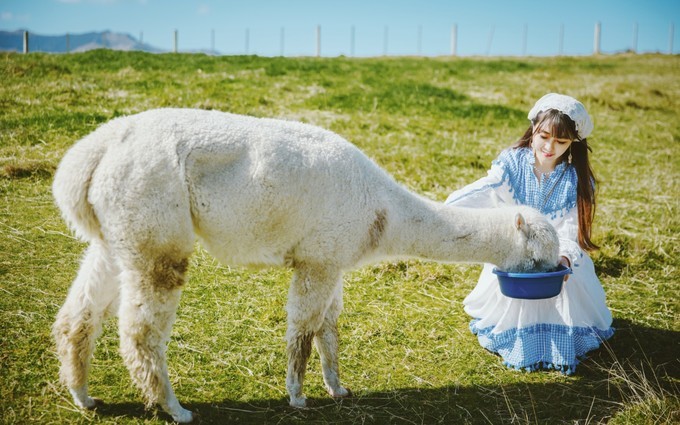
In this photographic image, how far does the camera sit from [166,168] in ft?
9.96

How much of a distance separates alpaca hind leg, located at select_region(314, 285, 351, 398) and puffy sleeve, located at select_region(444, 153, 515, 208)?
1188 mm

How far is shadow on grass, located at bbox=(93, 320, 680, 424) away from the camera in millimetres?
3531

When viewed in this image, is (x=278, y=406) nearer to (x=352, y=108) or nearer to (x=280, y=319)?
(x=280, y=319)

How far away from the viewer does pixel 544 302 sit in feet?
14.5

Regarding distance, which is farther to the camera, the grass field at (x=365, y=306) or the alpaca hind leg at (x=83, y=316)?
the grass field at (x=365, y=306)

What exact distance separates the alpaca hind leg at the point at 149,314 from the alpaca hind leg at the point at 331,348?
108cm

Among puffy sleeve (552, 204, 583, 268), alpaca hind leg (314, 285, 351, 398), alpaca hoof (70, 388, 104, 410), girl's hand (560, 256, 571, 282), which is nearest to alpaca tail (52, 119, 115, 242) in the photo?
alpaca hoof (70, 388, 104, 410)

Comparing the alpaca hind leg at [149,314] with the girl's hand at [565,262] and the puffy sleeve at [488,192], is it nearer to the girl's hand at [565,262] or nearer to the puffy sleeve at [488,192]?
the puffy sleeve at [488,192]

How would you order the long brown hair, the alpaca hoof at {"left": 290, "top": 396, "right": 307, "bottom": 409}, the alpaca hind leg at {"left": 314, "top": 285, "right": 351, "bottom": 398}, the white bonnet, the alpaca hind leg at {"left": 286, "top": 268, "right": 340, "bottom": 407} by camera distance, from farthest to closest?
the long brown hair
the white bonnet
the alpaca hind leg at {"left": 314, "top": 285, "right": 351, "bottom": 398}
the alpaca hoof at {"left": 290, "top": 396, "right": 307, "bottom": 409}
the alpaca hind leg at {"left": 286, "top": 268, "right": 340, "bottom": 407}

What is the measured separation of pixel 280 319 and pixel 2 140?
6022 millimetres

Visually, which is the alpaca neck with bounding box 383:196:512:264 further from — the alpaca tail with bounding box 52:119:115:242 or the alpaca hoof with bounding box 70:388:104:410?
the alpaca hoof with bounding box 70:388:104:410

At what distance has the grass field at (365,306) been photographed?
3664mm

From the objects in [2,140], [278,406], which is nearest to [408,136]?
[2,140]

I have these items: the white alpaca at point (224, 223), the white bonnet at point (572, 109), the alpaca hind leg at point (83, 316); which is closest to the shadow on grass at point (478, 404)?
the white alpaca at point (224, 223)
